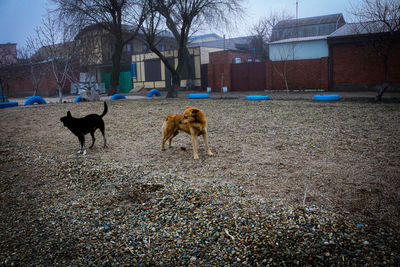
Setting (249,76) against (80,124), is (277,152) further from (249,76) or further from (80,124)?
(249,76)

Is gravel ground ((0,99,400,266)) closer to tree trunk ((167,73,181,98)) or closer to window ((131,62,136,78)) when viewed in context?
tree trunk ((167,73,181,98))

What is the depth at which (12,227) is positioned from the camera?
334cm

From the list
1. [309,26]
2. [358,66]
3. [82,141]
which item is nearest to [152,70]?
[358,66]

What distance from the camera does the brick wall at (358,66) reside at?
54.2 ft

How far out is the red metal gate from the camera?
2121cm

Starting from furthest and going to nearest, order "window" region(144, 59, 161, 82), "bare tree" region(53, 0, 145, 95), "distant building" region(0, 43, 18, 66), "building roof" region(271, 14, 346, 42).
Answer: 1. "building roof" region(271, 14, 346, 42)
2. "window" region(144, 59, 161, 82)
3. "distant building" region(0, 43, 18, 66)
4. "bare tree" region(53, 0, 145, 95)

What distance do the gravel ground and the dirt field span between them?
0.02 m

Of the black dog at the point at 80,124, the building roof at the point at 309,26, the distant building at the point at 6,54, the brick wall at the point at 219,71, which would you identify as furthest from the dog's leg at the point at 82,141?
the building roof at the point at 309,26

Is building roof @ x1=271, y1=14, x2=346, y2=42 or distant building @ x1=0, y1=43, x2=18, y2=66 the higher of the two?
building roof @ x1=271, y1=14, x2=346, y2=42

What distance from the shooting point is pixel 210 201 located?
365 centimetres

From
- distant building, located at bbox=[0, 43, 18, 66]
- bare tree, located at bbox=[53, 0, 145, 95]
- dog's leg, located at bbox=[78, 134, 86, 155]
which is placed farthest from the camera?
distant building, located at bbox=[0, 43, 18, 66]

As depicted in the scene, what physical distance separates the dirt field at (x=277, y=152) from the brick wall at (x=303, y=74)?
29.6ft

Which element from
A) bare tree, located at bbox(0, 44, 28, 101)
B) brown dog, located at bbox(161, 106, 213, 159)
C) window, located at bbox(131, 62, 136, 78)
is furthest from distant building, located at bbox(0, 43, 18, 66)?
brown dog, located at bbox(161, 106, 213, 159)

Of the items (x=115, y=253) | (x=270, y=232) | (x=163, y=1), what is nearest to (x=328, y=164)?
(x=270, y=232)
